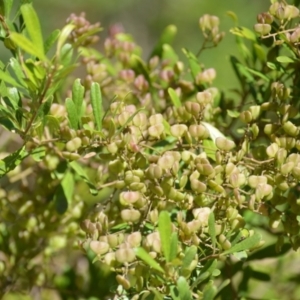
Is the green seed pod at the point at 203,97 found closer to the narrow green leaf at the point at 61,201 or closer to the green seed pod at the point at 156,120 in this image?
the green seed pod at the point at 156,120

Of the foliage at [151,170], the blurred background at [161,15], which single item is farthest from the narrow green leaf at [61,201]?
the blurred background at [161,15]

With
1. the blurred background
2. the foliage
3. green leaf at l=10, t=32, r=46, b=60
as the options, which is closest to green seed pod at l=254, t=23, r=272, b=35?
the foliage

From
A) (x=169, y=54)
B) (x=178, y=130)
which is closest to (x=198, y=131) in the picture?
(x=178, y=130)

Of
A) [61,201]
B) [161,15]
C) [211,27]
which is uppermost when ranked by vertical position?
[211,27]

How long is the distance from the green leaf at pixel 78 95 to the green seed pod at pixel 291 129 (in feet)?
0.55

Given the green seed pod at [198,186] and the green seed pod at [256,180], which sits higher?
the green seed pod at [198,186]

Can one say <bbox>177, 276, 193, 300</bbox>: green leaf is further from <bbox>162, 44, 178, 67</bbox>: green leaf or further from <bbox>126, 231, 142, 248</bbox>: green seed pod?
<bbox>162, 44, 178, 67</bbox>: green leaf

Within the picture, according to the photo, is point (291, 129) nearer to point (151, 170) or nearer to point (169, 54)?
point (151, 170)

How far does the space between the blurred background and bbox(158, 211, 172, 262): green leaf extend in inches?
50.5

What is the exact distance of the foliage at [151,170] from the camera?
418 millimetres

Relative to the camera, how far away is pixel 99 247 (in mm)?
426

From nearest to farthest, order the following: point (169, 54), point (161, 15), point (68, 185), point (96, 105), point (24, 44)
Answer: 1. point (24, 44)
2. point (96, 105)
3. point (68, 185)
4. point (169, 54)
5. point (161, 15)

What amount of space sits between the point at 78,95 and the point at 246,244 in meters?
0.17

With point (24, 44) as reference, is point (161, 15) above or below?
below
